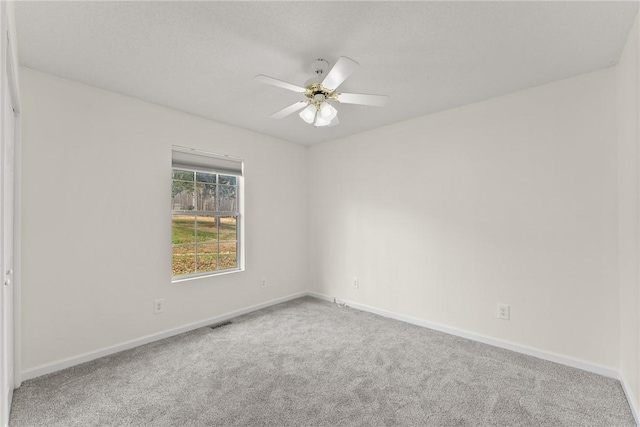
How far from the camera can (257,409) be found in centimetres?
190

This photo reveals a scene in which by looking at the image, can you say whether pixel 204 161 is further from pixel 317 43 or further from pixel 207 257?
pixel 317 43

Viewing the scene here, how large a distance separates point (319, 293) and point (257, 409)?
2.52 meters

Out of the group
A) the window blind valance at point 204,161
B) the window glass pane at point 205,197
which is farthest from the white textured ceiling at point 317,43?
the window glass pane at point 205,197

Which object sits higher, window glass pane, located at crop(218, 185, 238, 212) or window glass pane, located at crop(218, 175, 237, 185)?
window glass pane, located at crop(218, 175, 237, 185)

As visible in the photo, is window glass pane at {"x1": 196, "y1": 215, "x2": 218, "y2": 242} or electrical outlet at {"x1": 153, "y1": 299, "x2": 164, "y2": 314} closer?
electrical outlet at {"x1": 153, "y1": 299, "x2": 164, "y2": 314}

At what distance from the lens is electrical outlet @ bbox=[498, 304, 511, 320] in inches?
107

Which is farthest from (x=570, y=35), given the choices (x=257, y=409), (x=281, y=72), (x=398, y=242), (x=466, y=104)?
(x=257, y=409)

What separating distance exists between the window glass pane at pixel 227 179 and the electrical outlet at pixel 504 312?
10.5 feet

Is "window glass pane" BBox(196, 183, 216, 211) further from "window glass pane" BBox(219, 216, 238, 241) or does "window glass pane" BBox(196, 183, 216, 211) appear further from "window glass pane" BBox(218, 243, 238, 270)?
"window glass pane" BBox(218, 243, 238, 270)

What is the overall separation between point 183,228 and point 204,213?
0.30 metres

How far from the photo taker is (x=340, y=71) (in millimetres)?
1818

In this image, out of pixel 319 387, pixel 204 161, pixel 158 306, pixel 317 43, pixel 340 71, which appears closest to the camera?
pixel 340 71

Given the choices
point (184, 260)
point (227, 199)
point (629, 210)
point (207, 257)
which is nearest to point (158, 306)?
point (184, 260)

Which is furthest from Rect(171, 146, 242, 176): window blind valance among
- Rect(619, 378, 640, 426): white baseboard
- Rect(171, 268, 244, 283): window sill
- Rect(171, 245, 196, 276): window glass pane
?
Rect(619, 378, 640, 426): white baseboard
